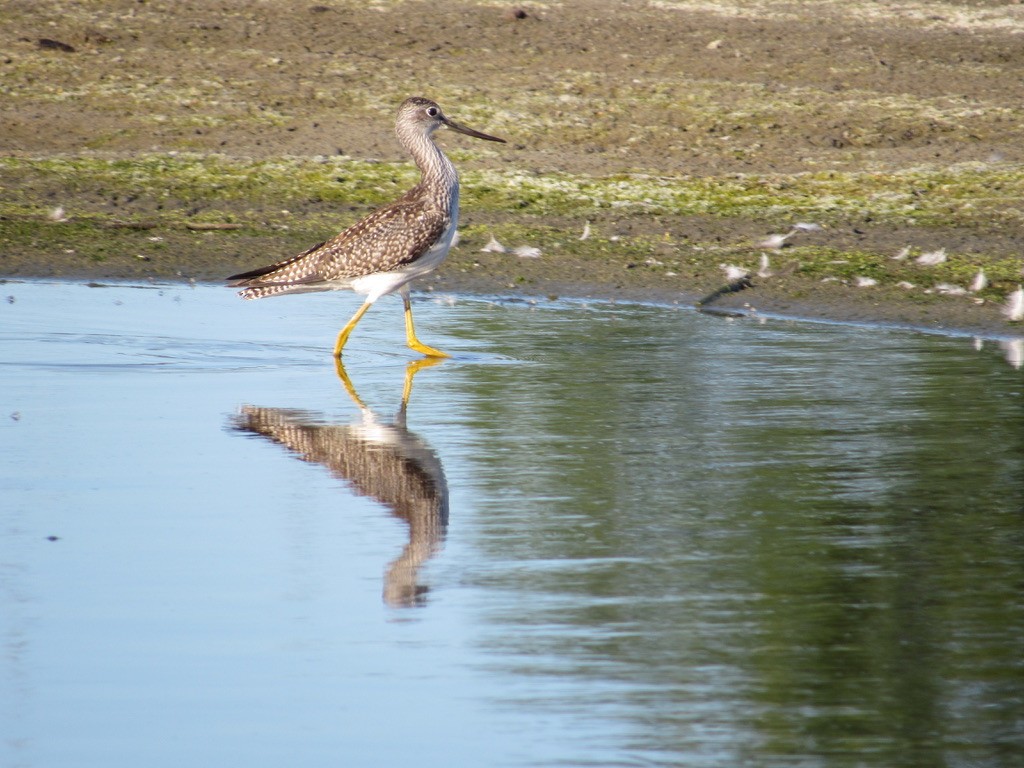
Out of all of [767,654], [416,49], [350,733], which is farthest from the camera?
[416,49]

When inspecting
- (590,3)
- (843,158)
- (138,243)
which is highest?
(590,3)

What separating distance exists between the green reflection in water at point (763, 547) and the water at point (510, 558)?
0.02 meters

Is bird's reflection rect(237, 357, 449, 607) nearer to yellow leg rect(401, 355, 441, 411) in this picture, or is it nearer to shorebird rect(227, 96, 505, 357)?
yellow leg rect(401, 355, 441, 411)

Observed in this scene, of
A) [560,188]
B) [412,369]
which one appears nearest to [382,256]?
[412,369]

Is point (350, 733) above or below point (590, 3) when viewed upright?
below

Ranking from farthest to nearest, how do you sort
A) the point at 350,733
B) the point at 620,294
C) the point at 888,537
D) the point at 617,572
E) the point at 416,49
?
the point at 416,49 → the point at 620,294 → the point at 888,537 → the point at 617,572 → the point at 350,733

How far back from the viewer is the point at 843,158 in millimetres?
15672

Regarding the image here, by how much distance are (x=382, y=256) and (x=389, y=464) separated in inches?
138

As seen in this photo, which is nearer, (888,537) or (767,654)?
(767,654)

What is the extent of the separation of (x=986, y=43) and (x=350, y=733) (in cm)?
1627

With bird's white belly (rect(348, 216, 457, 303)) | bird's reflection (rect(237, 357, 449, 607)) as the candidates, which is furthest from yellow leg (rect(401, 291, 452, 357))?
bird's reflection (rect(237, 357, 449, 607))

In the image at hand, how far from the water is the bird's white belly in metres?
0.76

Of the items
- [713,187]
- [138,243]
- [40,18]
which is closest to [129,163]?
[138,243]

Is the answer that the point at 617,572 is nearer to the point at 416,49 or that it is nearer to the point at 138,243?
the point at 138,243
